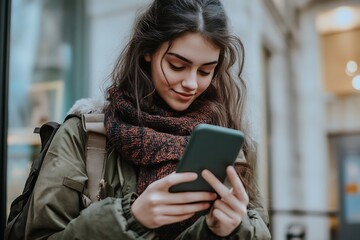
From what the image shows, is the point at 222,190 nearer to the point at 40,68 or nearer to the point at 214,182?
the point at 214,182

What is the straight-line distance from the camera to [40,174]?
1235 mm

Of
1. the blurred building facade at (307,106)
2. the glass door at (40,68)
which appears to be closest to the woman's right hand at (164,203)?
the glass door at (40,68)

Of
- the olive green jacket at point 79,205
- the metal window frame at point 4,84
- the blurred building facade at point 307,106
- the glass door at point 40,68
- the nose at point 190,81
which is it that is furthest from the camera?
the blurred building facade at point 307,106

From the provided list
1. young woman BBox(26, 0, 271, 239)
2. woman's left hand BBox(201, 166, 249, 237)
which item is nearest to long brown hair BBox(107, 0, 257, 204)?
young woman BBox(26, 0, 271, 239)

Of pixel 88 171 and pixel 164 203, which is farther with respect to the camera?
pixel 88 171

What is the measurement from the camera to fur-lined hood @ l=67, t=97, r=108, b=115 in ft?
4.48

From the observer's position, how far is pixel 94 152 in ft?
4.19

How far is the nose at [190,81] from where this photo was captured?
4.38ft

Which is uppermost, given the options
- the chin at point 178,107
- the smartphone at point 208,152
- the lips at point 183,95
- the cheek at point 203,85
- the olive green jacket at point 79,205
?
the cheek at point 203,85

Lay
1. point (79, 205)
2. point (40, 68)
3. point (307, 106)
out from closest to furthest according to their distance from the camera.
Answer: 1. point (79, 205)
2. point (40, 68)
3. point (307, 106)

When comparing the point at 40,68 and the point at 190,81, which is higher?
the point at 40,68

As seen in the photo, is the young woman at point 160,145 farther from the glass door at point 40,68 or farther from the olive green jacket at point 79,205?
the glass door at point 40,68

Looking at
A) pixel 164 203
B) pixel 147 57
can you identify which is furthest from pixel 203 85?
pixel 164 203

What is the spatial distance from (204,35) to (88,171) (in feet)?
1.61
